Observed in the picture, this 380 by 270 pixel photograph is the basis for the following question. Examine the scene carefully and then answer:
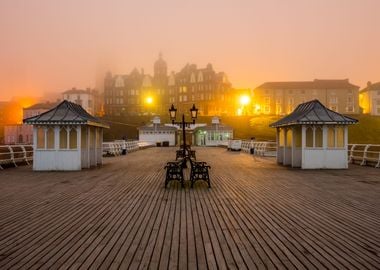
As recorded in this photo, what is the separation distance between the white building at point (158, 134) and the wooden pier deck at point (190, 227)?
5627cm

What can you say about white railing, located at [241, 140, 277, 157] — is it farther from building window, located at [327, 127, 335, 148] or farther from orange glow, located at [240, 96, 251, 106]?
orange glow, located at [240, 96, 251, 106]

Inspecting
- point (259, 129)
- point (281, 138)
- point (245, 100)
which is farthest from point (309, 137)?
point (245, 100)

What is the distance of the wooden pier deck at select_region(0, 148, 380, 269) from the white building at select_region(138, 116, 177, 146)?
56.3 m

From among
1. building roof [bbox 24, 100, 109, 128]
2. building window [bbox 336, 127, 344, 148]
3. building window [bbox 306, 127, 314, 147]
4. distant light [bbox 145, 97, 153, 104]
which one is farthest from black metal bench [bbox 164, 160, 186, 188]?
distant light [bbox 145, 97, 153, 104]

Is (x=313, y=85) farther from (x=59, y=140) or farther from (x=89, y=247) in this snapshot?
(x=89, y=247)

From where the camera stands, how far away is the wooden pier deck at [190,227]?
4.49 meters

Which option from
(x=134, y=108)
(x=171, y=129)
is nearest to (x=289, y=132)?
(x=171, y=129)

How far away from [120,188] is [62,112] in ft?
24.7

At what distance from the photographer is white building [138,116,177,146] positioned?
67500 millimetres

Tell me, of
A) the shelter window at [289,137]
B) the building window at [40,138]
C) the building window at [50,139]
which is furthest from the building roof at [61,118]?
the shelter window at [289,137]

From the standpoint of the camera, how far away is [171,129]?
68062mm

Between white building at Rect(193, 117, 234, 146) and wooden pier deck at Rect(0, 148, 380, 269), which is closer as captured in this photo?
wooden pier deck at Rect(0, 148, 380, 269)

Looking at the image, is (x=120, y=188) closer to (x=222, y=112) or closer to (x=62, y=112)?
(x=62, y=112)

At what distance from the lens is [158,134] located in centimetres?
6762
